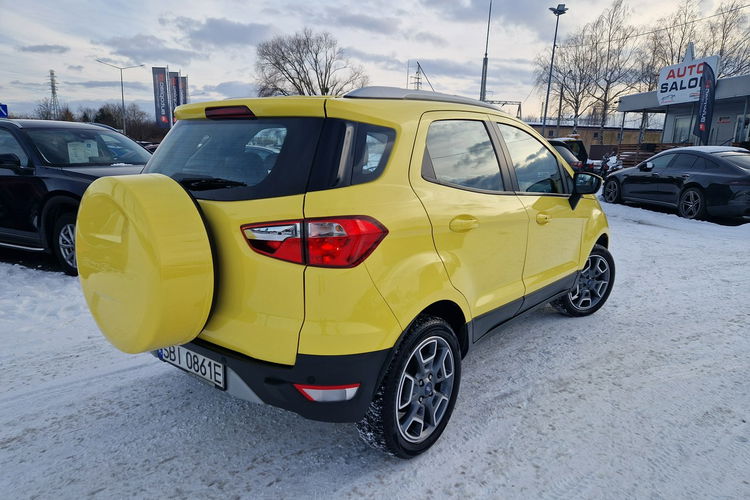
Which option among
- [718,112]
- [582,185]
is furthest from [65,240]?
[718,112]

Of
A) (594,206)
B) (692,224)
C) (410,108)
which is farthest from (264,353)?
(692,224)

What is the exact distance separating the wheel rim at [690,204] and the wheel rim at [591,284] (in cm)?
684

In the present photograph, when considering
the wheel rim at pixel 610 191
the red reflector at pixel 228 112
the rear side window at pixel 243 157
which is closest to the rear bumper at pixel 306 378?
the rear side window at pixel 243 157

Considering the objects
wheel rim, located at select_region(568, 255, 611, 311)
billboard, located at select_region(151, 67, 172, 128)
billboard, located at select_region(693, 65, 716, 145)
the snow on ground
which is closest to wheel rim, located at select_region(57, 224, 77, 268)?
the snow on ground

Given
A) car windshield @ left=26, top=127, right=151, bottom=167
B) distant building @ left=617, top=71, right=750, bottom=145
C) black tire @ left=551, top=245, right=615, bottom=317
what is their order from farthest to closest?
1. distant building @ left=617, top=71, right=750, bottom=145
2. car windshield @ left=26, top=127, right=151, bottom=167
3. black tire @ left=551, top=245, right=615, bottom=317

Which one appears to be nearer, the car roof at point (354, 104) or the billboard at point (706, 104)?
the car roof at point (354, 104)

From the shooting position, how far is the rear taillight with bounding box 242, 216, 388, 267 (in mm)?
1938

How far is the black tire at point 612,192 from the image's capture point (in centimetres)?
1219

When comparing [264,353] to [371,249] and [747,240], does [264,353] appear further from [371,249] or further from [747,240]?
[747,240]

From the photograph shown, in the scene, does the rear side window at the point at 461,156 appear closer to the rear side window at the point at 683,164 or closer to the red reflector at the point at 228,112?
the red reflector at the point at 228,112

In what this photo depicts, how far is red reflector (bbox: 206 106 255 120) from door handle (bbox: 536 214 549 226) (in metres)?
2.05

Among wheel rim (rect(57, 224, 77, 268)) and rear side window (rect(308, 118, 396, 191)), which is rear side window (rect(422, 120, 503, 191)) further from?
wheel rim (rect(57, 224, 77, 268))

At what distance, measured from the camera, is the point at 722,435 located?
8.76 ft

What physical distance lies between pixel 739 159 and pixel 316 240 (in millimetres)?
10631
